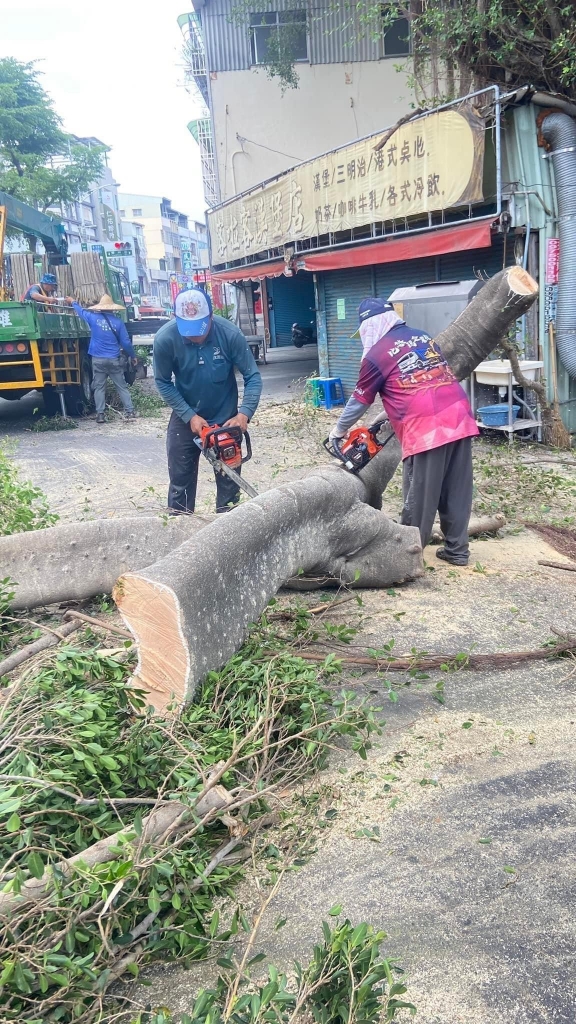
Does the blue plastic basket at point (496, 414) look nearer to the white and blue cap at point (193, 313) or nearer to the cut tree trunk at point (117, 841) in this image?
the white and blue cap at point (193, 313)

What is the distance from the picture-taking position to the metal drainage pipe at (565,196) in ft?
26.7

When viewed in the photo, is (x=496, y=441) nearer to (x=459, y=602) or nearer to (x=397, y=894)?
(x=459, y=602)

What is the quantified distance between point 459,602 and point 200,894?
2.64m

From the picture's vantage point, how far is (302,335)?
2230 cm

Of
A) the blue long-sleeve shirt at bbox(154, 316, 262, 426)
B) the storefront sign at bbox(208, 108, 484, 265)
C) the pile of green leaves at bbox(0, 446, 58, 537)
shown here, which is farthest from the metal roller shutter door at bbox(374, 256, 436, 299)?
the pile of green leaves at bbox(0, 446, 58, 537)

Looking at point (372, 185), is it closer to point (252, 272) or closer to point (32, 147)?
point (252, 272)

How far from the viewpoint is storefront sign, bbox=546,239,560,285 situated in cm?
845

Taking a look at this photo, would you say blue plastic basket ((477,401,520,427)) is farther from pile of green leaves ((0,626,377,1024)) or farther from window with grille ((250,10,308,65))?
window with grille ((250,10,308,65))

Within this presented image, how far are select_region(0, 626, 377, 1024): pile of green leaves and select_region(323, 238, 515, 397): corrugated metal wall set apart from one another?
25.3 feet

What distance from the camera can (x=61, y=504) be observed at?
704 cm

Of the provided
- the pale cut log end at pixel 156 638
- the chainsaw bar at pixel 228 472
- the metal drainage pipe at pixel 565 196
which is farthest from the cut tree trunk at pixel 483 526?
the metal drainage pipe at pixel 565 196

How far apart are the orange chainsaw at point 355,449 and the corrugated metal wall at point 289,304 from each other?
17.7 m

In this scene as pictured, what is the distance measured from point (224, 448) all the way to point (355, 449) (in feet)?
2.72

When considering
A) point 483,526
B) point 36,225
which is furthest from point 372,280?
point 483,526
